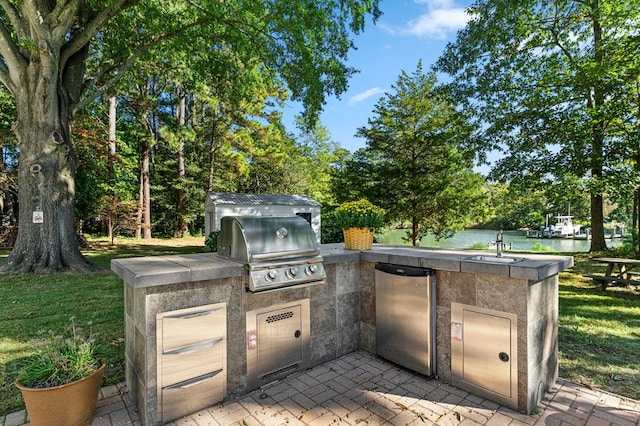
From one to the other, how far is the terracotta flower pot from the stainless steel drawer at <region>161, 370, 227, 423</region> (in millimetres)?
468

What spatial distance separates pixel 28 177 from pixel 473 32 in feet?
38.2

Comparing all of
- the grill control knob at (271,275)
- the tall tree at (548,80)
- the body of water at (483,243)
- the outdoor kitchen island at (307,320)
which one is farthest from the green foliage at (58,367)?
the body of water at (483,243)

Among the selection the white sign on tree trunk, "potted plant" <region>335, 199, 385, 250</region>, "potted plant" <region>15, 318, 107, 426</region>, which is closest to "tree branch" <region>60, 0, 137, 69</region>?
the white sign on tree trunk

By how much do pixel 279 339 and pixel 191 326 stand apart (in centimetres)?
78

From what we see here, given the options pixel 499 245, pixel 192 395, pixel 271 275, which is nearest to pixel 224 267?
pixel 271 275

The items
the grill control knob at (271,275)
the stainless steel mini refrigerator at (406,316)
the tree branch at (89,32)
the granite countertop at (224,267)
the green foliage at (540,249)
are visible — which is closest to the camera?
the granite countertop at (224,267)

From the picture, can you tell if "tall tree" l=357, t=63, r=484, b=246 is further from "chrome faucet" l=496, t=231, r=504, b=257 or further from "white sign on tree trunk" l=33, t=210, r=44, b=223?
"white sign on tree trunk" l=33, t=210, r=44, b=223

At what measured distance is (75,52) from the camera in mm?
7027

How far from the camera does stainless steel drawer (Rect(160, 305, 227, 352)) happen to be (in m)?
2.08

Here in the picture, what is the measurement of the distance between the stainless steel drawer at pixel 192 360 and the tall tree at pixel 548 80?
8.52m

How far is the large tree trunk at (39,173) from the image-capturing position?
624 cm

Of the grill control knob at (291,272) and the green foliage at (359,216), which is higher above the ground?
the green foliage at (359,216)

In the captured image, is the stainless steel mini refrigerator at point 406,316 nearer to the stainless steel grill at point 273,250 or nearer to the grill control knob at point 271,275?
the stainless steel grill at point 273,250

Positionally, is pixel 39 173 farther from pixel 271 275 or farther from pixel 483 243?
pixel 483 243
